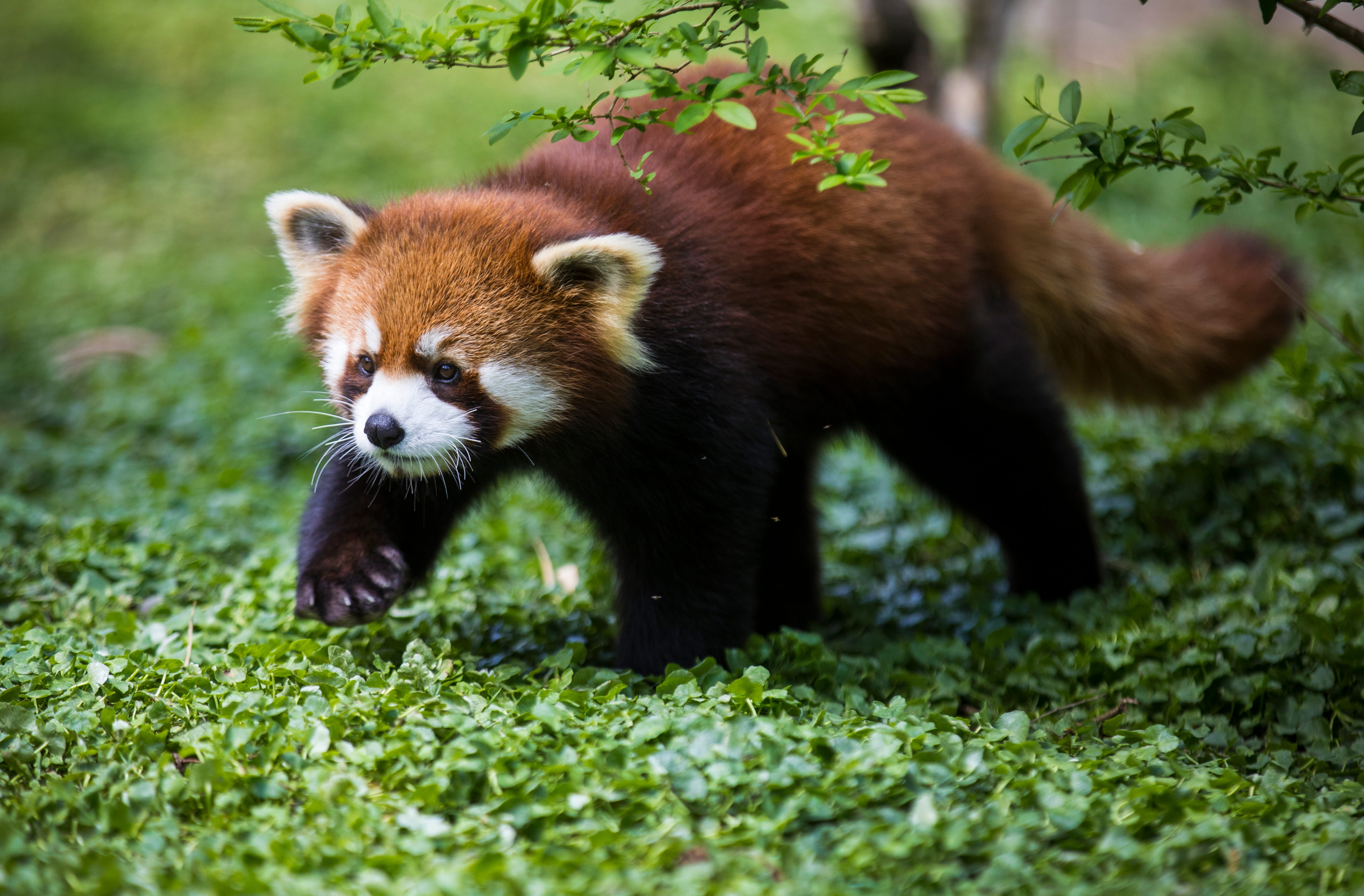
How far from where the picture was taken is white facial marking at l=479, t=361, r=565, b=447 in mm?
3693

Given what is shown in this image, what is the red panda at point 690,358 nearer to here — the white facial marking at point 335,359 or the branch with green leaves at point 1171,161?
the white facial marking at point 335,359

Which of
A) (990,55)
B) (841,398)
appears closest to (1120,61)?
(990,55)

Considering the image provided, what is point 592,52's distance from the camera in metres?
3.10

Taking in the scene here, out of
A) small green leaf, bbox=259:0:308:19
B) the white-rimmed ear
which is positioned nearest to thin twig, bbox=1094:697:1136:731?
the white-rimmed ear

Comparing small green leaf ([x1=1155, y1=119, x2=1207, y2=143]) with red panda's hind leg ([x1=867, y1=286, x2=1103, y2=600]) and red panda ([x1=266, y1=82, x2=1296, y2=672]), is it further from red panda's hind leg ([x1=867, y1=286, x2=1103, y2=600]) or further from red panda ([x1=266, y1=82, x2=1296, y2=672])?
red panda's hind leg ([x1=867, y1=286, x2=1103, y2=600])

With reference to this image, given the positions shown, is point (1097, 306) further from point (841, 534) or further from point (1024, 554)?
point (841, 534)

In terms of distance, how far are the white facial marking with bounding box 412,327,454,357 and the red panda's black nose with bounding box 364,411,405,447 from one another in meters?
0.25

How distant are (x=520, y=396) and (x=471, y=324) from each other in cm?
28

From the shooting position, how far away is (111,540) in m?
4.98

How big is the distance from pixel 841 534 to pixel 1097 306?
70.4 inches

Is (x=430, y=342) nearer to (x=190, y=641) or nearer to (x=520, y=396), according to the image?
(x=520, y=396)

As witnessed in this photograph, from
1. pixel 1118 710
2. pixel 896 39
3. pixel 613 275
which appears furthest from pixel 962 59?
pixel 1118 710

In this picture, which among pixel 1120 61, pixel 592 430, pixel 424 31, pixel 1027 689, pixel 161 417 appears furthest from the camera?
pixel 1120 61

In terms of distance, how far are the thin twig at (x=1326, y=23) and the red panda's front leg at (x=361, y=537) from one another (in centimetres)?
293
